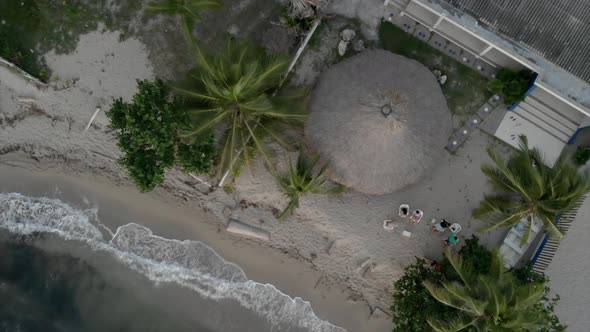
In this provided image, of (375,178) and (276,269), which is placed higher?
(375,178)

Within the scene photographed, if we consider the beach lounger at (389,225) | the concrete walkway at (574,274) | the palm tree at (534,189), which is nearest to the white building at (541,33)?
the palm tree at (534,189)

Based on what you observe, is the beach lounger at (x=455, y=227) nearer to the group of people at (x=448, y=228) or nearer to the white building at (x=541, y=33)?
the group of people at (x=448, y=228)

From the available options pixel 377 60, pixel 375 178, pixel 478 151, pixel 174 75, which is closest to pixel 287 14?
pixel 377 60

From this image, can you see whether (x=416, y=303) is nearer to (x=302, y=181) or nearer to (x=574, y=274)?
(x=302, y=181)

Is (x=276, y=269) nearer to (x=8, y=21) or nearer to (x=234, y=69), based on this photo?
(x=234, y=69)

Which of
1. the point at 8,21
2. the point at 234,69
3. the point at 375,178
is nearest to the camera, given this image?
the point at 234,69

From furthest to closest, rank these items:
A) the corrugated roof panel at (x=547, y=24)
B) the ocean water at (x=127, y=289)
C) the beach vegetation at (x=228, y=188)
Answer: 1. the ocean water at (x=127, y=289)
2. the beach vegetation at (x=228, y=188)
3. the corrugated roof panel at (x=547, y=24)

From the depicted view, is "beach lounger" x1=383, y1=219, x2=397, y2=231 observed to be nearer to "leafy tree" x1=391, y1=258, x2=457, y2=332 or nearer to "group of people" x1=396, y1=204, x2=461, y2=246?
"group of people" x1=396, y1=204, x2=461, y2=246
